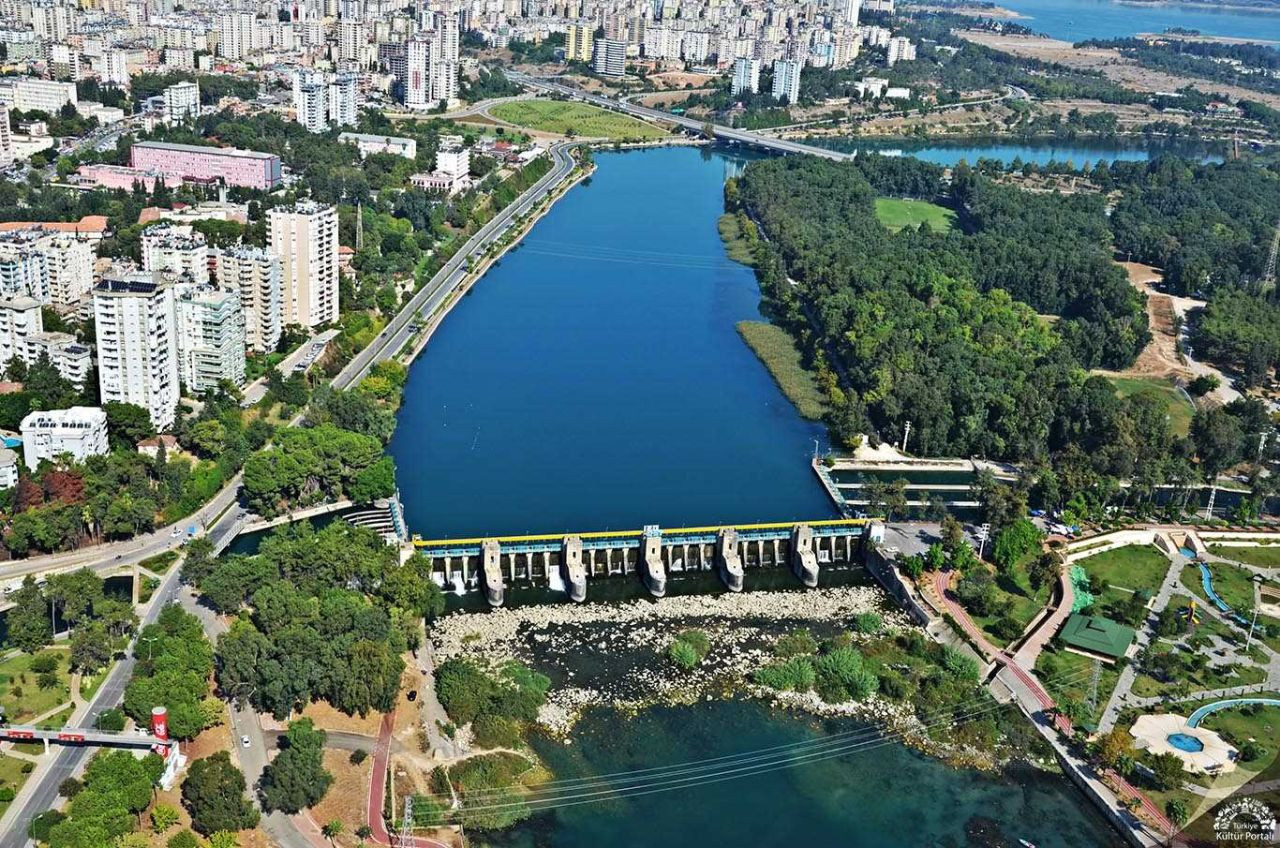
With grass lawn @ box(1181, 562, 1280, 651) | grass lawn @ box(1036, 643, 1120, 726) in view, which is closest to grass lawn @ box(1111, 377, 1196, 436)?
grass lawn @ box(1181, 562, 1280, 651)

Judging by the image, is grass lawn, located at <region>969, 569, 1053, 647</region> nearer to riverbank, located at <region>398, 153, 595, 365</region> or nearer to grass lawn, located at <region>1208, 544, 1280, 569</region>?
grass lawn, located at <region>1208, 544, 1280, 569</region>

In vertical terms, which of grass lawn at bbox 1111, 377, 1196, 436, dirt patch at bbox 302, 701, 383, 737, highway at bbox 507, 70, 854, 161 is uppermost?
highway at bbox 507, 70, 854, 161

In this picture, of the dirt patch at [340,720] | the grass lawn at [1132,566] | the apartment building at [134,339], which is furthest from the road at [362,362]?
the grass lawn at [1132,566]

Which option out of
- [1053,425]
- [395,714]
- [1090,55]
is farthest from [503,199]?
[1090,55]

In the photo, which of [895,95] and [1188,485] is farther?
[895,95]

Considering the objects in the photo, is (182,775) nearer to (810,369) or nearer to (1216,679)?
(1216,679)
